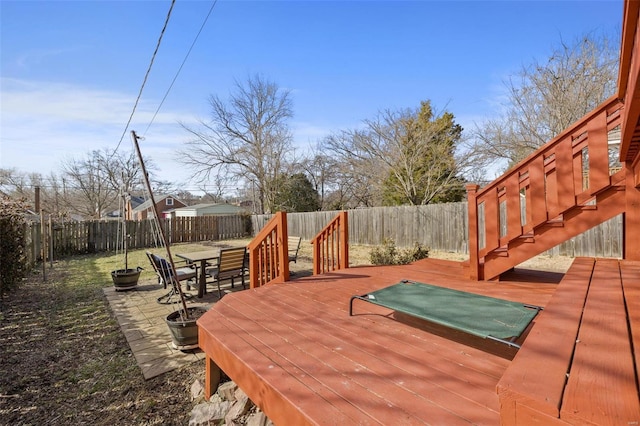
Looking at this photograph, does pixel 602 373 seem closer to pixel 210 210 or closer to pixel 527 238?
pixel 527 238

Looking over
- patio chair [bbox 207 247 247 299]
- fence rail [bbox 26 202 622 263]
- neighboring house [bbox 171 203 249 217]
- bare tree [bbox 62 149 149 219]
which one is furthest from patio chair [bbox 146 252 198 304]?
neighboring house [bbox 171 203 249 217]

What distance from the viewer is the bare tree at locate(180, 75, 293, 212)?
19.6m

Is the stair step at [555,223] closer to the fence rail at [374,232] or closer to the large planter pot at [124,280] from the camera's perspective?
the fence rail at [374,232]

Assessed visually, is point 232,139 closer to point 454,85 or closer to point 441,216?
point 454,85

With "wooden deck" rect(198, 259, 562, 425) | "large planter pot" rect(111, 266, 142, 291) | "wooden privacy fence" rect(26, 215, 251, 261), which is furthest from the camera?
"wooden privacy fence" rect(26, 215, 251, 261)

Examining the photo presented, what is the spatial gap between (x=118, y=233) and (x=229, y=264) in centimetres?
617

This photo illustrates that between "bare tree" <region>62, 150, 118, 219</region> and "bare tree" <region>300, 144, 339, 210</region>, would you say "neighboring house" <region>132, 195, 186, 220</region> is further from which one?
"bare tree" <region>300, 144, 339, 210</region>

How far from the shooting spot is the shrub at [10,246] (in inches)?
194

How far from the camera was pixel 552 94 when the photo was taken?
9.74 meters

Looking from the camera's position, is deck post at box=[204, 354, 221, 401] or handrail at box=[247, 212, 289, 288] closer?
deck post at box=[204, 354, 221, 401]

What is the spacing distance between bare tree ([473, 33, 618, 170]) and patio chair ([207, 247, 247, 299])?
10.7 meters

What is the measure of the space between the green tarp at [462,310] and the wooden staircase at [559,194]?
3.72ft

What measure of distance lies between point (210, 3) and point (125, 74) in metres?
2.88

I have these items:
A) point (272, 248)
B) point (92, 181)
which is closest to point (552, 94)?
point (272, 248)
